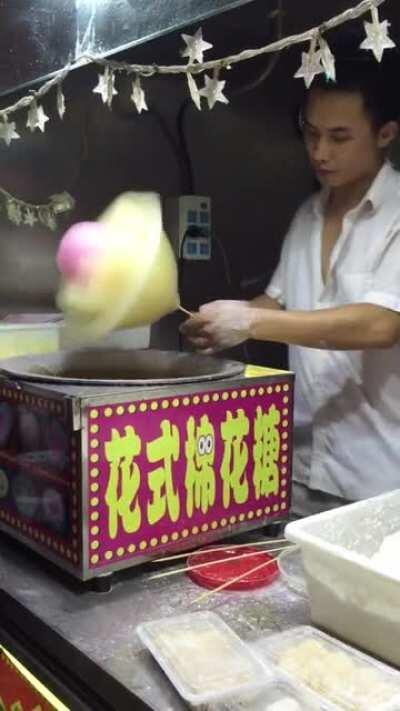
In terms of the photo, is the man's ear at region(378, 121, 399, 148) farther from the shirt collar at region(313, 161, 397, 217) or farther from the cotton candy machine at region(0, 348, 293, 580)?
the cotton candy machine at region(0, 348, 293, 580)

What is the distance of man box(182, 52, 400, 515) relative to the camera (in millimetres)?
1342

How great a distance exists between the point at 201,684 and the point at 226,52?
4.10 ft

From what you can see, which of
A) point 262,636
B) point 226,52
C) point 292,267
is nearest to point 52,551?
point 262,636

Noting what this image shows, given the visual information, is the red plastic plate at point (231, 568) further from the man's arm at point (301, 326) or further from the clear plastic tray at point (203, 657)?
the man's arm at point (301, 326)

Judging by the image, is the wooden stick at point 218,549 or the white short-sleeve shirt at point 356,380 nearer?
the wooden stick at point 218,549

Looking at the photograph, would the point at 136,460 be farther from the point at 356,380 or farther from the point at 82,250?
the point at 356,380

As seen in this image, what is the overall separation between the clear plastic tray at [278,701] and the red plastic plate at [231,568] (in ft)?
0.90

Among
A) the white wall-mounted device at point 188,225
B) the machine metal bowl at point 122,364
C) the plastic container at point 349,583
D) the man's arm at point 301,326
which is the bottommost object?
the plastic container at point 349,583

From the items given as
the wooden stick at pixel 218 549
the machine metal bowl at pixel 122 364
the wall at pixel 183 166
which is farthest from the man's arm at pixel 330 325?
the wall at pixel 183 166

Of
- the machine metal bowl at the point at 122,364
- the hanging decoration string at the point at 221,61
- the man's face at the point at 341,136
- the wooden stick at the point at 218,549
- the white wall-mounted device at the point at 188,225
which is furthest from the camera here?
the white wall-mounted device at the point at 188,225

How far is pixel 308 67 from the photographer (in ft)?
2.79

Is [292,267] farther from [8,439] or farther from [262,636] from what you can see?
[262,636]

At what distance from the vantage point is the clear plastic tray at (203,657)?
68 centimetres

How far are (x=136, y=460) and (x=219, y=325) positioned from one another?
42 cm
